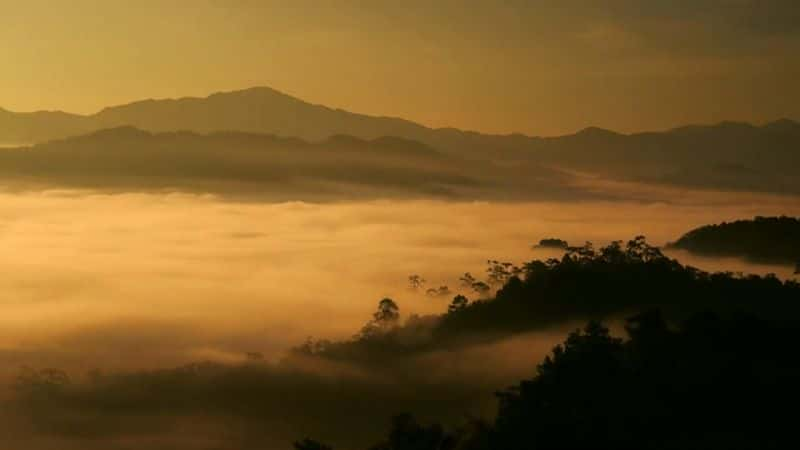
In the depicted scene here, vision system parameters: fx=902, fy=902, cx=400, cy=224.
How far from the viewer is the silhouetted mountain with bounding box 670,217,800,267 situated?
10153 centimetres

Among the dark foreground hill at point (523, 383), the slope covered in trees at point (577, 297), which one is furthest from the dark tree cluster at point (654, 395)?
the slope covered in trees at point (577, 297)

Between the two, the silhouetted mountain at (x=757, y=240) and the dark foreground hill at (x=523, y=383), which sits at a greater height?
the silhouetted mountain at (x=757, y=240)

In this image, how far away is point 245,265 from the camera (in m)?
189

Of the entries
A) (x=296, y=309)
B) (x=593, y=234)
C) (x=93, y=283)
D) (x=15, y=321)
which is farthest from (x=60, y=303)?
(x=593, y=234)

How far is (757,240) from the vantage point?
106 metres

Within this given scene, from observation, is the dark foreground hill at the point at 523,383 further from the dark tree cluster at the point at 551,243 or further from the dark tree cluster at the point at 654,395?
the dark tree cluster at the point at 551,243

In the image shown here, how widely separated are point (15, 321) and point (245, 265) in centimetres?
6132

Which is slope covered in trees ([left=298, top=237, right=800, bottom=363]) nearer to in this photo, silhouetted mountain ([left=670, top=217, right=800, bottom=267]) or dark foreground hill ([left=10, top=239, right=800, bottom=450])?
dark foreground hill ([left=10, top=239, right=800, bottom=450])

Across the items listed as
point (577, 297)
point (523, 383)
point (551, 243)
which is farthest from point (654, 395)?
point (551, 243)

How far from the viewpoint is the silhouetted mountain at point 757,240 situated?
101531mm

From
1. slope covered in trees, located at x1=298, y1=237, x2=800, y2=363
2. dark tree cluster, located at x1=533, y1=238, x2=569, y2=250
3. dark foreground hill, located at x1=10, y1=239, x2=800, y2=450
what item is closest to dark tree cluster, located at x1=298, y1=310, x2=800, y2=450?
dark foreground hill, located at x1=10, y1=239, x2=800, y2=450

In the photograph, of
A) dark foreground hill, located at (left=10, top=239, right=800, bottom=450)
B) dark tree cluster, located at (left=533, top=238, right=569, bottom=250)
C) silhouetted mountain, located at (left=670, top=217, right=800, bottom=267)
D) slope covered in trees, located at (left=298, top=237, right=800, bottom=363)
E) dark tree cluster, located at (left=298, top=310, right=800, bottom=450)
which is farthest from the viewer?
dark tree cluster, located at (left=533, top=238, right=569, bottom=250)

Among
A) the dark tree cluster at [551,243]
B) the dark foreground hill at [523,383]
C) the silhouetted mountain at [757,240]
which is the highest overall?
the dark tree cluster at [551,243]

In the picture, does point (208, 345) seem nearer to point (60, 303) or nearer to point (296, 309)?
point (296, 309)
